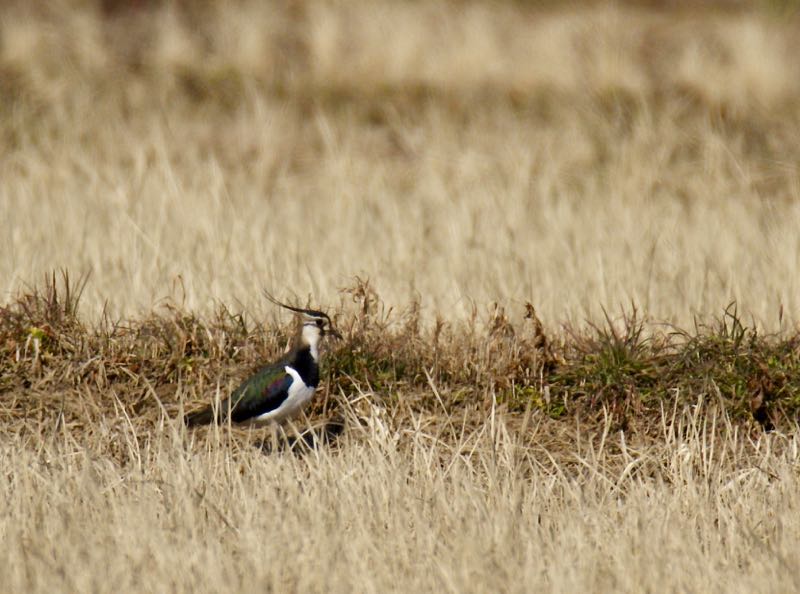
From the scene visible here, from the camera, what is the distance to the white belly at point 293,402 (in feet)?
18.4

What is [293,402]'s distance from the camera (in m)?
5.61

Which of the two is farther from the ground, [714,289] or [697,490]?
[714,289]

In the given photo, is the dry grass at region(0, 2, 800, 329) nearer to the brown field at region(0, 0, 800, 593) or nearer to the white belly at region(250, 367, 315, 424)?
the brown field at region(0, 0, 800, 593)

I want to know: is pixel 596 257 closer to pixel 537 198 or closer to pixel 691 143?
pixel 537 198

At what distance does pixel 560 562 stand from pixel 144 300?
349 centimetres

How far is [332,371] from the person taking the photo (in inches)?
245

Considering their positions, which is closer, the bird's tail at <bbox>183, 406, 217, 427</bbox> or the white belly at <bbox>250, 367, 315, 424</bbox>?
the white belly at <bbox>250, 367, 315, 424</bbox>

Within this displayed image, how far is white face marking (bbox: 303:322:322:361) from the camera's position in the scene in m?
5.79

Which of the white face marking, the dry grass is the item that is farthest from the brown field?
the white face marking

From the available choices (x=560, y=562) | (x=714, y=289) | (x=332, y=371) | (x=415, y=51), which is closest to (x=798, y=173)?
(x=714, y=289)

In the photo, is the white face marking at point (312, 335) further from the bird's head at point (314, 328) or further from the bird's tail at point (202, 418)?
the bird's tail at point (202, 418)

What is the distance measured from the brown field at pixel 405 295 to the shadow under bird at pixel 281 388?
19 centimetres

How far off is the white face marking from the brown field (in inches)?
14.1

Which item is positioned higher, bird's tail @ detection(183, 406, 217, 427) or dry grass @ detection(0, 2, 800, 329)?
dry grass @ detection(0, 2, 800, 329)
